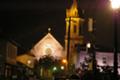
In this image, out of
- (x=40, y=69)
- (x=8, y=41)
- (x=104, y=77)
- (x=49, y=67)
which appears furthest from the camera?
(x=40, y=69)

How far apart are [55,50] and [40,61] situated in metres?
13.2

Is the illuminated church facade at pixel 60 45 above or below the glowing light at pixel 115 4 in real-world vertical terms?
above

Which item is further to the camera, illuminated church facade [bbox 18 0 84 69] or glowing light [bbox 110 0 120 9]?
illuminated church facade [bbox 18 0 84 69]

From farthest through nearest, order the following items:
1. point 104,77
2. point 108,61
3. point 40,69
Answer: point 108,61 → point 40,69 → point 104,77

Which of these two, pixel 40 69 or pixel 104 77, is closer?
pixel 104 77

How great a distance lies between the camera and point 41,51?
124 m

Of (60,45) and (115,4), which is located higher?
(60,45)

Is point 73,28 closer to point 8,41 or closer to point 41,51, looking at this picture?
point 41,51

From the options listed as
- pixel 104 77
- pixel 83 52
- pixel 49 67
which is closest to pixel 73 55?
pixel 83 52

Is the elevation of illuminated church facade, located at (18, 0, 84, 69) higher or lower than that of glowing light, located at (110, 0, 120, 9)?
higher

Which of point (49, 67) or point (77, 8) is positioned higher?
point (77, 8)

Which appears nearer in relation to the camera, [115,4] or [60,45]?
[115,4]

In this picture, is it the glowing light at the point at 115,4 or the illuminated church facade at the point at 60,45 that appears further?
the illuminated church facade at the point at 60,45

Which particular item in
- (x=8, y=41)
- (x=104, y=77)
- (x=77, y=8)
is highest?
(x=77, y=8)
